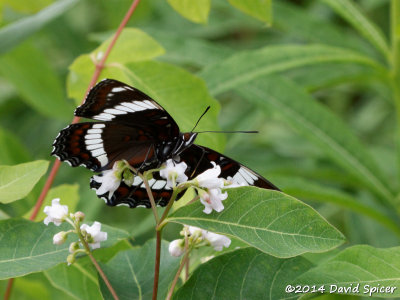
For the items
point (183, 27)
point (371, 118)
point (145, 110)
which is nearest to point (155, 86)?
point (145, 110)

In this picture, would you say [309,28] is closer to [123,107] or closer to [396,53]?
[396,53]

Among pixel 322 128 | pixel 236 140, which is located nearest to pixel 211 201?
pixel 322 128

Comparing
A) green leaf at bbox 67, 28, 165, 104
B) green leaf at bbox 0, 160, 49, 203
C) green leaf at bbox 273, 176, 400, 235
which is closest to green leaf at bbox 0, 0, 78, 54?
green leaf at bbox 67, 28, 165, 104

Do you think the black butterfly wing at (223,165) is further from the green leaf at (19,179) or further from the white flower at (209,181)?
the green leaf at (19,179)

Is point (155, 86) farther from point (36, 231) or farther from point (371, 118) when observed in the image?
point (371, 118)

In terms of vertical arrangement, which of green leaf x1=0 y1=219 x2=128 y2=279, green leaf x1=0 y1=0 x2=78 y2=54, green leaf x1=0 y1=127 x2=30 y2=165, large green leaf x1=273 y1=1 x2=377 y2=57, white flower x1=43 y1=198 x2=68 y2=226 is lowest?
green leaf x1=0 y1=127 x2=30 y2=165

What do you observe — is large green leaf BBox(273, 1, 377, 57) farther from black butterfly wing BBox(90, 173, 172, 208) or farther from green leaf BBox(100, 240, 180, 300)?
green leaf BBox(100, 240, 180, 300)

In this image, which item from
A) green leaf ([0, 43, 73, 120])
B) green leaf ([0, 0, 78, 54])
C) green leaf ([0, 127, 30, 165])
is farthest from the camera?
green leaf ([0, 43, 73, 120])

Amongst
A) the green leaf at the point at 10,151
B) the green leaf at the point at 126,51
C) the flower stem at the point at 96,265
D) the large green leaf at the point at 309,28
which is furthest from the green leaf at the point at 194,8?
the large green leaf at the point at 309,28
